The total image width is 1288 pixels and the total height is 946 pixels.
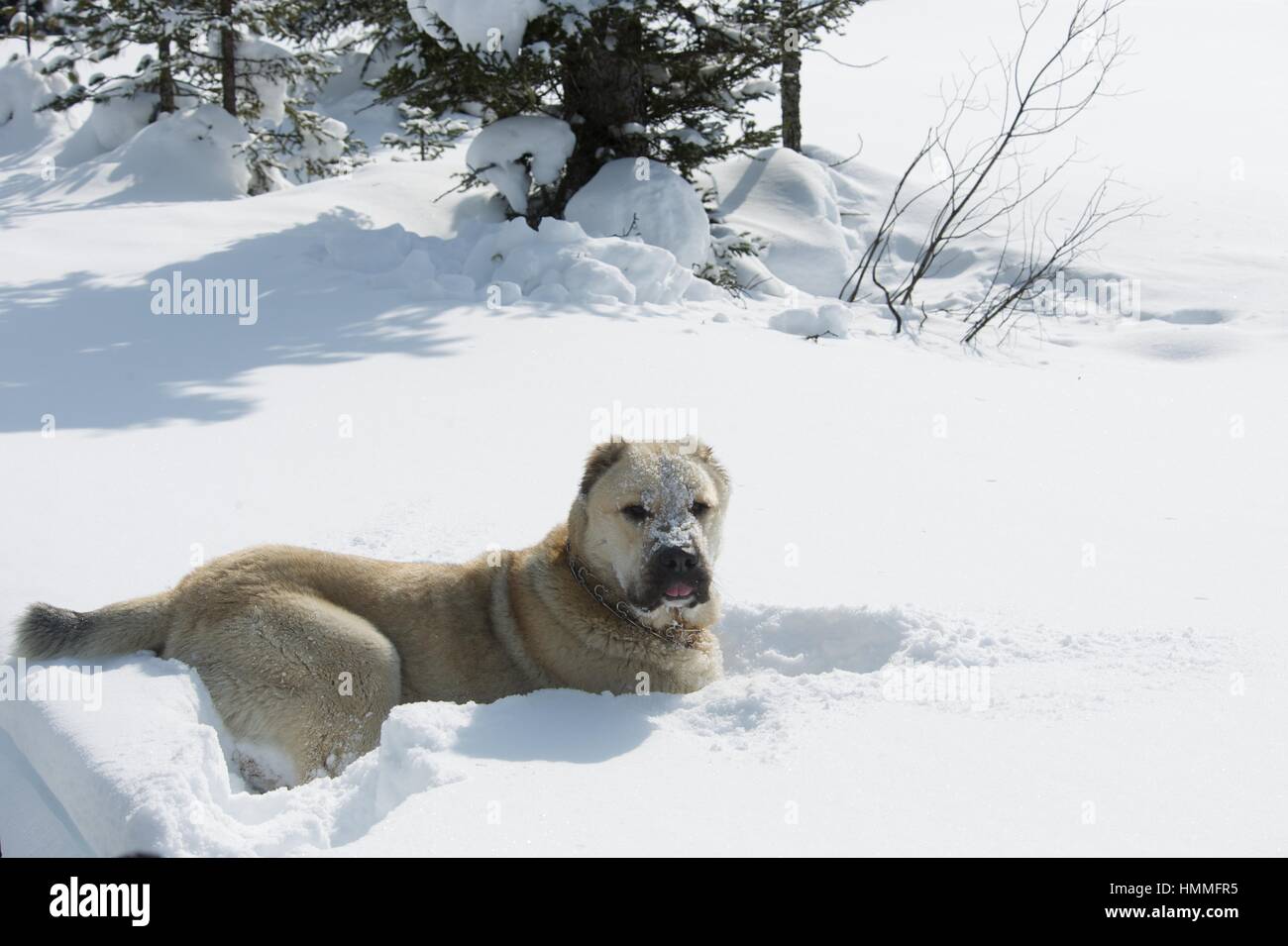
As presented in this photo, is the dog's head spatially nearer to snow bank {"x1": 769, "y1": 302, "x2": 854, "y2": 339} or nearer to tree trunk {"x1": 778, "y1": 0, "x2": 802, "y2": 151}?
snow bank {"x1": 769, "y1": 302, "x2": 854, "y2": 339}

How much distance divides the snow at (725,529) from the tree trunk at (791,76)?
2.70 metres

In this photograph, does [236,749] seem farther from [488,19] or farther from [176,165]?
[176,165]

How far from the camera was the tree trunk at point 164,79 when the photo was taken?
648 inches

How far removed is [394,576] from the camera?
14.7 feet

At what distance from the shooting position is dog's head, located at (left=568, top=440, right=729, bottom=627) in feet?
13.6

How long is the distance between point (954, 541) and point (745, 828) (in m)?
3.04

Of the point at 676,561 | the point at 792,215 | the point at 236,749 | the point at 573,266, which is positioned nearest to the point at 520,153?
the point at 573,266

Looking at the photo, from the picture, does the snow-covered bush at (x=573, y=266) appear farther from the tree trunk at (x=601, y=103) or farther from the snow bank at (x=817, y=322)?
the tree trunk at (x=601, y=103)

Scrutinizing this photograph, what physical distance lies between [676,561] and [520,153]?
9.59m

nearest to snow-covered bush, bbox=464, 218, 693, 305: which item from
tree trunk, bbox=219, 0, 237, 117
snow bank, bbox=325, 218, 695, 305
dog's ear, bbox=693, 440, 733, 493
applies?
snow bank, bbox=325, 218, 695, 305
